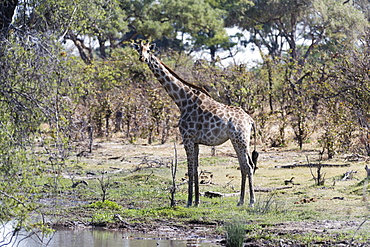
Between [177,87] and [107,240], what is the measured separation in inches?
143

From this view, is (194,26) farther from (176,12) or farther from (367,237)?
(367,237)

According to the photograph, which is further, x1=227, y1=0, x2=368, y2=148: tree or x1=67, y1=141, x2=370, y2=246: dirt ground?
x1=227, y1=0, x2=368, y2=148: tree

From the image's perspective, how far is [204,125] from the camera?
37.0 ft

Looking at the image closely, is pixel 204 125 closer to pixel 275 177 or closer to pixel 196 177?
pixel 196 177

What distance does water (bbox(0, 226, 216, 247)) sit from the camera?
888cm

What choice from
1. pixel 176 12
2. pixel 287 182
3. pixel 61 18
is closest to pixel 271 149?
pixel 287 182

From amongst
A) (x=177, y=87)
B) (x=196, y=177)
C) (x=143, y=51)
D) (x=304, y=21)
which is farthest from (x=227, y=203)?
(x=304, y=21)

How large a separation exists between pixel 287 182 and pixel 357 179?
1544 mm

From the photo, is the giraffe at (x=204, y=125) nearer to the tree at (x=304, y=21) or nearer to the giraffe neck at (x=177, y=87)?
the giraffe neck at (x=177, y=87)

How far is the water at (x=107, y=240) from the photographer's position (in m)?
8.88

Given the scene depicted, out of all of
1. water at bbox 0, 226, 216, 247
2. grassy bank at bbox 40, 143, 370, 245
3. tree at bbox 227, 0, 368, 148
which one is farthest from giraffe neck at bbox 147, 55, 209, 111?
tree at bbox 227, 0, 368, 148

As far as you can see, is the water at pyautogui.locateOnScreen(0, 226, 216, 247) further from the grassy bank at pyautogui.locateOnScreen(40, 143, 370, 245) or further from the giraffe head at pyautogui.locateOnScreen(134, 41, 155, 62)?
the giraffe head at pyautogui.locateOnScreen(134, 41, 155, 62)

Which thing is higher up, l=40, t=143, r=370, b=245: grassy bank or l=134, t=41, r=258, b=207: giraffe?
l=134, t=41, r=258, b=207: giraffe

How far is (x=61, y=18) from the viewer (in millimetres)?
10062
